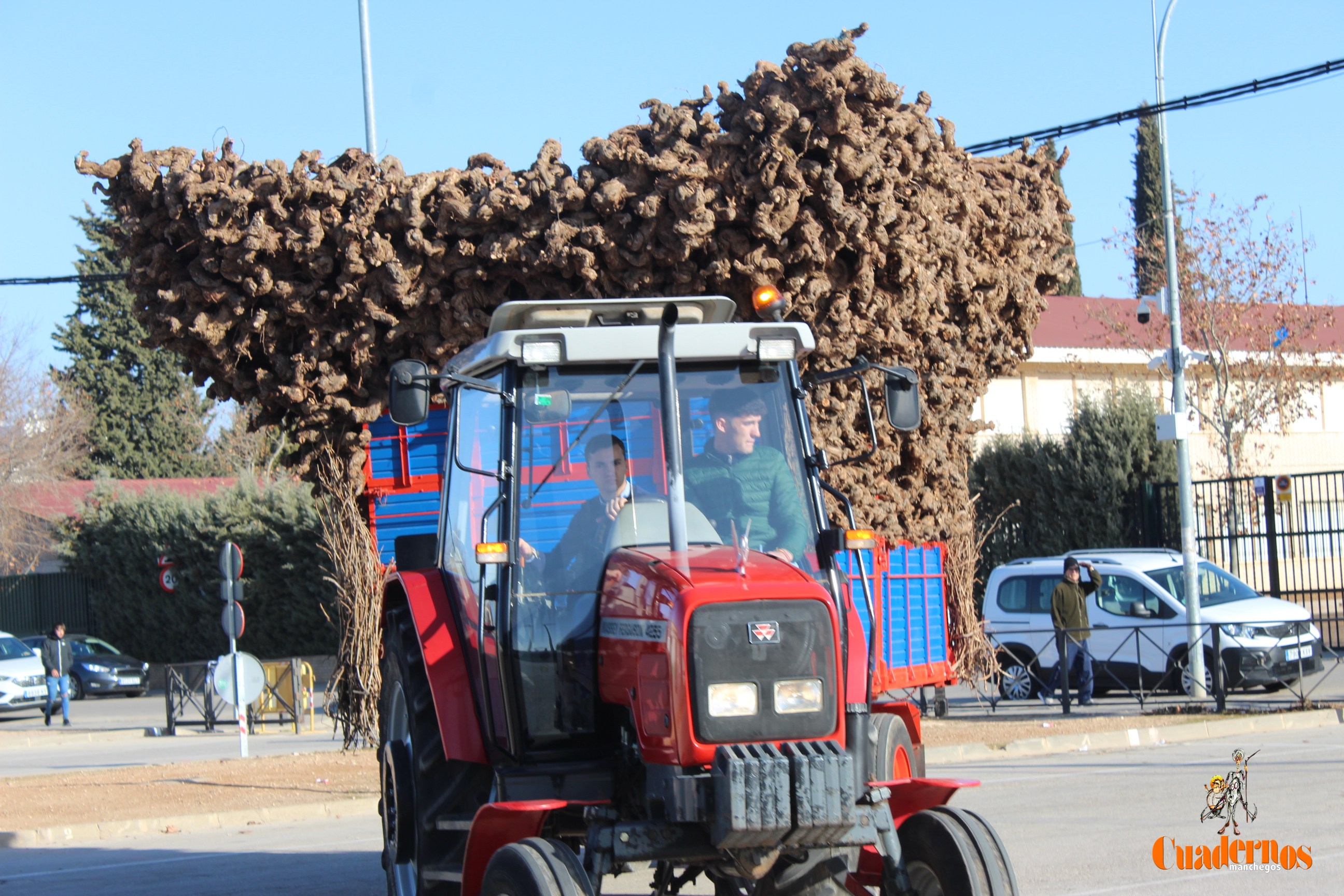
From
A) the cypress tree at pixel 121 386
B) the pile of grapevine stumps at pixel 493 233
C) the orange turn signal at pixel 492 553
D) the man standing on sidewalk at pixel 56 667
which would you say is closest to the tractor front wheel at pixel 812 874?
the orange turn signal at pixel 492 553

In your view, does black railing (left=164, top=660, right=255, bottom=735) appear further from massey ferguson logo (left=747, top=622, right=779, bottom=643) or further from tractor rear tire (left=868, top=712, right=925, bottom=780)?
massey ferguson logo (left=747, top=622, right=779, bottom=643)

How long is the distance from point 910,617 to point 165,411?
44.8 meters

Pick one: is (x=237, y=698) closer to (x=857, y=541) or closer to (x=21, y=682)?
(x=857, y=541)

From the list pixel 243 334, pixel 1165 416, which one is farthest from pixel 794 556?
pixel 1165 416

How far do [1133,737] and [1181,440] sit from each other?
193 inches

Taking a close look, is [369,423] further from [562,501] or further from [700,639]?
[700,639]

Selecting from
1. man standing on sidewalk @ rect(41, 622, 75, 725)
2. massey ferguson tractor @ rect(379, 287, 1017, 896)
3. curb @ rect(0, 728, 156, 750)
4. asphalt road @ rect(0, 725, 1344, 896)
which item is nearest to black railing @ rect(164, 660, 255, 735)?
curb @ rect(0, 728, 156, 750)

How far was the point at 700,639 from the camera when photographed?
485 centimetres

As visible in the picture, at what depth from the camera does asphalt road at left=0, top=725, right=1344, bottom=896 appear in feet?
24.2

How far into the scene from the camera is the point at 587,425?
5.68 metres

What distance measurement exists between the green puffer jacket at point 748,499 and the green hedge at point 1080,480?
22.0 metres

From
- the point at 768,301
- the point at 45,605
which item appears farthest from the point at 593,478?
the point at 45,605

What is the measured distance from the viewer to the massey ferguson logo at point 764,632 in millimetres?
4887

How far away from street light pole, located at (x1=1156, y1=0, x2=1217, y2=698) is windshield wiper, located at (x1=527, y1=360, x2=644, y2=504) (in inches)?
483
